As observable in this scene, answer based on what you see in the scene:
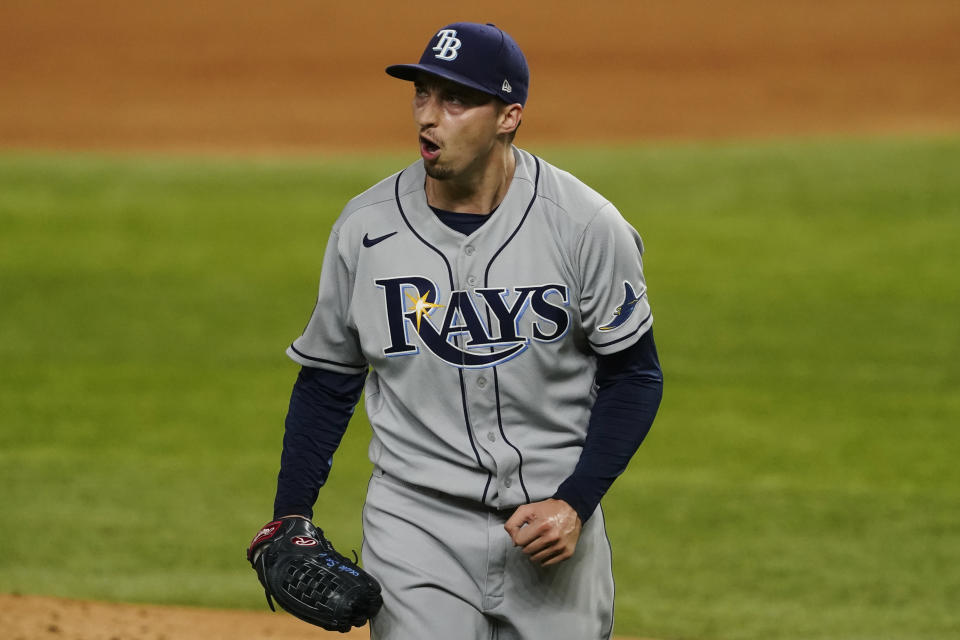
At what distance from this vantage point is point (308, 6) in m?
20.8

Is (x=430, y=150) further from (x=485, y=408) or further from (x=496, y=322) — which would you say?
(x=485, y=408)

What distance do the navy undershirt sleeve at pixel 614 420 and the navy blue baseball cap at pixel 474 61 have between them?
60cm

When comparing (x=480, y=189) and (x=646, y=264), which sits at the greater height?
(x=480, y=189)

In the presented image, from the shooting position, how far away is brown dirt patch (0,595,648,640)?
4457 millimetres

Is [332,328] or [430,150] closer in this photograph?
[430,150]

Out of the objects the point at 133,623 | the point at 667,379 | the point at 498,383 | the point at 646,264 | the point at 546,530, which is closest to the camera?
the point at 546,530

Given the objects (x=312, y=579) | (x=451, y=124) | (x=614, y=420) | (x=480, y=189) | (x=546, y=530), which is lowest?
(x=312, y=579)

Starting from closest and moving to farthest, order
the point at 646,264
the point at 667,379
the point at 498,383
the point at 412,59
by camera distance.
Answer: the point at 498,383, the point at 667,379, the point at 646,264, the point at 412,59

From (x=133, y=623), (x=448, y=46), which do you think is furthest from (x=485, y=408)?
(x=133, y=623)

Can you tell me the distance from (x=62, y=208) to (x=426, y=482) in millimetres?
9938

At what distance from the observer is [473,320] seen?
9.30 feet

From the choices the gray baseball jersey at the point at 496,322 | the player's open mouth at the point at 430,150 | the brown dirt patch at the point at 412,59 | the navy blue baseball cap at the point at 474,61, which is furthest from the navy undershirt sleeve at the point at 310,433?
the brown dirt patch at the point at 412,59

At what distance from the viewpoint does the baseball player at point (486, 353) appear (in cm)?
281

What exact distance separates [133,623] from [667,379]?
14.6 ft
